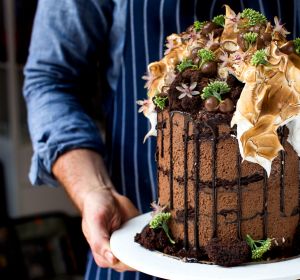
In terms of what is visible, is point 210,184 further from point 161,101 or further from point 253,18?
point 253,18

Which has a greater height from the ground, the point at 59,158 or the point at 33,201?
the point at 59,158

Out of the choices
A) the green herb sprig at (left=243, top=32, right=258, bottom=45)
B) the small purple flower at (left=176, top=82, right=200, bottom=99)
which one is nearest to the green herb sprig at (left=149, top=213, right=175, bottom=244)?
the small purple flower at (left=176, top=82, right=200, bottom=99)

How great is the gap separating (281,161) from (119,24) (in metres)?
0.63

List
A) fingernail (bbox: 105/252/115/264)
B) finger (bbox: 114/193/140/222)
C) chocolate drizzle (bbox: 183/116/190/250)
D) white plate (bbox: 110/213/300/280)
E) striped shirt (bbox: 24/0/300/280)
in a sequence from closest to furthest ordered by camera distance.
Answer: white plate (bbox: 110/213/300/280) < chocolate drizzle (bbox: 183/116/190/250) < fingernail (bbox: 105/252/115/264) < finger (bbox: 114/193/140/222) < striped shirt (bbox: 24/0/300/280)

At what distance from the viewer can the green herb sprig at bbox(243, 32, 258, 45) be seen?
1196 millimetres

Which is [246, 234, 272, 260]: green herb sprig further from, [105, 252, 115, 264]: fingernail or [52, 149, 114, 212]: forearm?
[52, 149, 114, 212]: forearm

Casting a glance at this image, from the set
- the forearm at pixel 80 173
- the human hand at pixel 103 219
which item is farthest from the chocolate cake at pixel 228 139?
the forearm at pixel 80 173

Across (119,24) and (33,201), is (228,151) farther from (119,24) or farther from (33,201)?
(33,201)

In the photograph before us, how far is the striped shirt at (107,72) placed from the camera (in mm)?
1623

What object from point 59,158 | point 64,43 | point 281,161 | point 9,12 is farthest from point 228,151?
point 9,12

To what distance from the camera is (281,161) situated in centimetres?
122

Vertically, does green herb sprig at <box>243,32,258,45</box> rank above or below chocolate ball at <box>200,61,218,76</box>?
above

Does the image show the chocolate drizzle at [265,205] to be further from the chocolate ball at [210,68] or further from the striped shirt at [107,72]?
the striped shirt at [107,72]

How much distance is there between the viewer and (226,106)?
1.17 m
